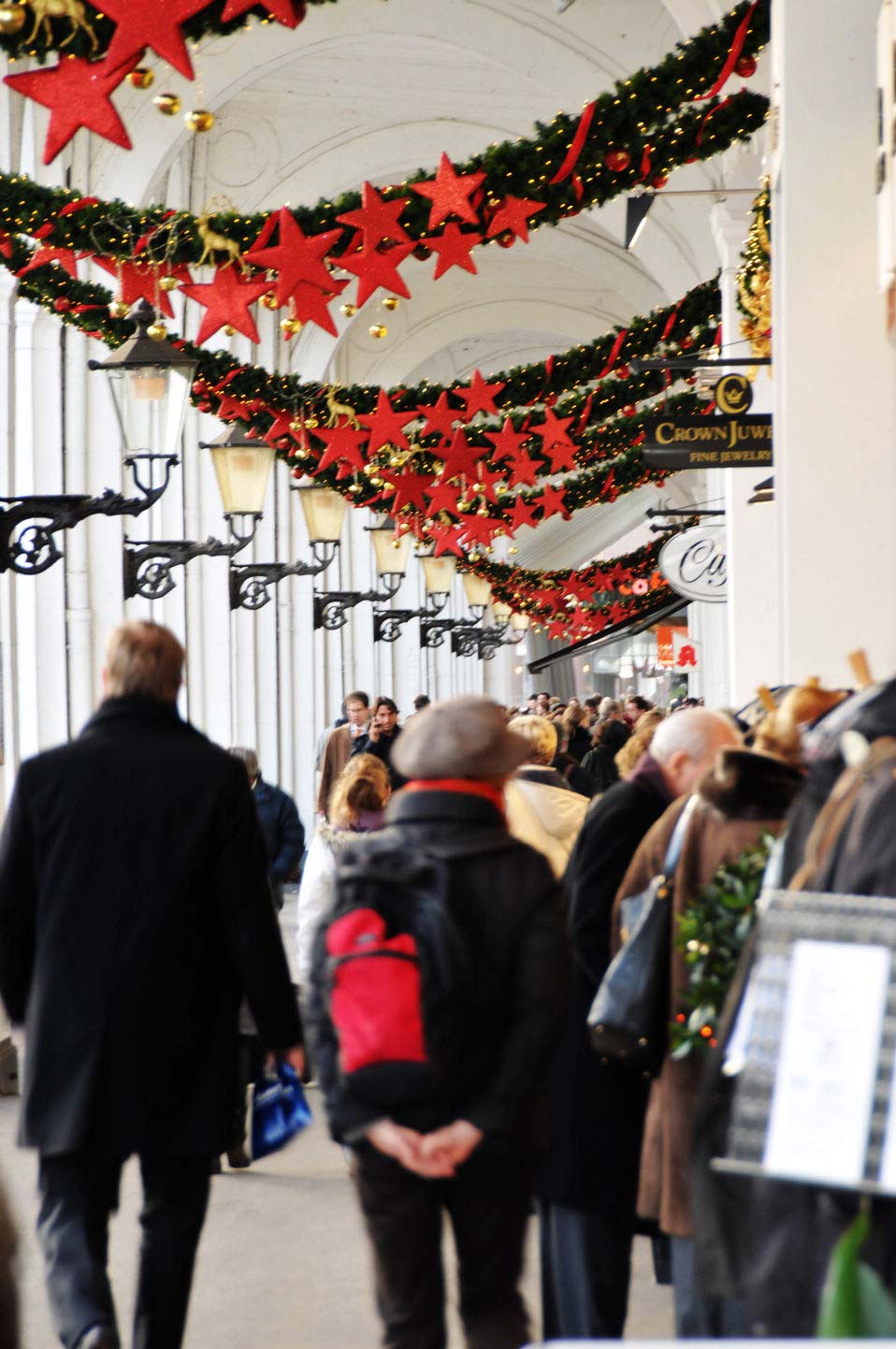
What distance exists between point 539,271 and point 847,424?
774 inches

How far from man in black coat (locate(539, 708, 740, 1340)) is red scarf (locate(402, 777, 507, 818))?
762 mm

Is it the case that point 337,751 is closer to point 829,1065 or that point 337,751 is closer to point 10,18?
point 10,18

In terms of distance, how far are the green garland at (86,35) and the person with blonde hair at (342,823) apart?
2699 mm

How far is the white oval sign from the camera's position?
12797 mm

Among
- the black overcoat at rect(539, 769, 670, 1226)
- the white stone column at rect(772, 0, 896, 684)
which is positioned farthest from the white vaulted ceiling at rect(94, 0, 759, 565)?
the black overcoat at rect(539, 769, 670, 1226)

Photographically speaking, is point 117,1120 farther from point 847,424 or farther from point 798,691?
point 847,424

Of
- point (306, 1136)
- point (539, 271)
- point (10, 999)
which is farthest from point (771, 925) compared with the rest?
point (539, 271)

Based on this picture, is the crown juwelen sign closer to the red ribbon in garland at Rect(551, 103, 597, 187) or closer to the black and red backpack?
the red ribbon in garland at Rect(551, 103, 597, 187)

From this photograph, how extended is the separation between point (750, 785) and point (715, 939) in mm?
330

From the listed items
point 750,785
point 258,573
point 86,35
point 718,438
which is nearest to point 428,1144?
point 750,785

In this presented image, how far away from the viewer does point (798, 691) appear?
3484mm

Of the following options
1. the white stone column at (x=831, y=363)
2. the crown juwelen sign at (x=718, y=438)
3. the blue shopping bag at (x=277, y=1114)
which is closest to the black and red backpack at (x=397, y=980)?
the blue shopping bag at (x=277, y=1114)

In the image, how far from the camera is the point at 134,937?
12.3 ft

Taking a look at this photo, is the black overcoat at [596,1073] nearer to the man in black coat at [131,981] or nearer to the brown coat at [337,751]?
the man in black coat at [131,981]
